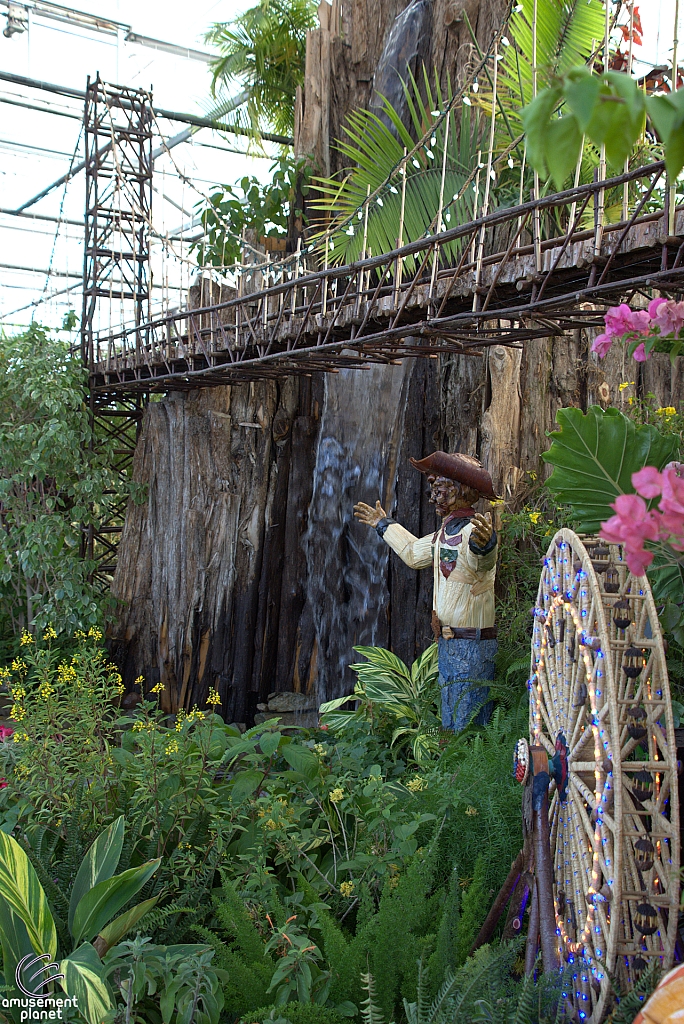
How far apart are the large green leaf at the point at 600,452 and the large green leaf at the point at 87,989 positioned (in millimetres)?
1764

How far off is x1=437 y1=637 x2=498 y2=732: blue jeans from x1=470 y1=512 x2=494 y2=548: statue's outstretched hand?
0.47 metres

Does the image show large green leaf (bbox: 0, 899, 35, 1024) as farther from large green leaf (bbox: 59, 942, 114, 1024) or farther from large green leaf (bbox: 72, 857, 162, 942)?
large green leaf (bbox: 59, 942, 114, 1024)

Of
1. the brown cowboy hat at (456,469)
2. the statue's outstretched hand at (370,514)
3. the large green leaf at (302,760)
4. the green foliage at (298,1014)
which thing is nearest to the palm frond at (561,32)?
the brown cowboy hat at (456,469)

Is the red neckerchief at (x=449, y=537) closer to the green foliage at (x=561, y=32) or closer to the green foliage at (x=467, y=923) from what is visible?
the green foliage at (x=467, y=923)

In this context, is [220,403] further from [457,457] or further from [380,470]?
[457,457]

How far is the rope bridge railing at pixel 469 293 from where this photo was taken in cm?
236

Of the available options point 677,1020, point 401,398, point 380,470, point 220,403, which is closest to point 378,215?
point 401,398

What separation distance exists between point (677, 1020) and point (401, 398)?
4.01 m

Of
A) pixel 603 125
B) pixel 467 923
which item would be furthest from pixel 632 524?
pixel 467 923

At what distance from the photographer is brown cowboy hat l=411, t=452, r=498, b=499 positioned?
3.45 m

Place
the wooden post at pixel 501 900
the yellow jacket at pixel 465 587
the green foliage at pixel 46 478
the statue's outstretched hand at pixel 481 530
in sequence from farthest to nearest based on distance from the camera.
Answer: the green foliage at pixel 46 478 < the yellow jacket at pixel 465 587 < the statue's outstretched hand at pixel 481 530 < the wooden post at pixel 501 900

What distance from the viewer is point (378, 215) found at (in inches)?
196

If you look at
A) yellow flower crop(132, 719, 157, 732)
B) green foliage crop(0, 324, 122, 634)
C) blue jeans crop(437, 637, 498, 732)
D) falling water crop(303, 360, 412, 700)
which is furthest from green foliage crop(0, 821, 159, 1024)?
green foliage crop(0, 324, 122, 634)

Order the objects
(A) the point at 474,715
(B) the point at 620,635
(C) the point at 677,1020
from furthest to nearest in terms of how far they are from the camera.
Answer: (A) the point at 474,715, (B) the point at 620,635, (C) the point at 677,1020
